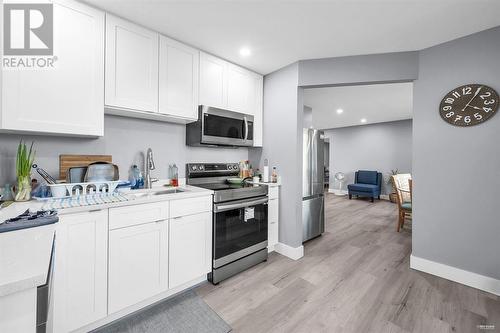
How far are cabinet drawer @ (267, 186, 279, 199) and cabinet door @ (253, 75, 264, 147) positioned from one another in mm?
672

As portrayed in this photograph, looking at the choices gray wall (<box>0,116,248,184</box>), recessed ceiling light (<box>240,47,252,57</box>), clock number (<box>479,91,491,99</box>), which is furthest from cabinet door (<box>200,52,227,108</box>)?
clock number (<box>479,91,491,99</box>)

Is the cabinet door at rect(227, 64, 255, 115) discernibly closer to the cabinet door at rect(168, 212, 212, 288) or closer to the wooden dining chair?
the cabinet door at rect(168, 212, 212, 288)

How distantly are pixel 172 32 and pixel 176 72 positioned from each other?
36 cm

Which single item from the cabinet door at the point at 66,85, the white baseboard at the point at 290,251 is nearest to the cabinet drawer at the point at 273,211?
the white baseboard at the point at 290,251

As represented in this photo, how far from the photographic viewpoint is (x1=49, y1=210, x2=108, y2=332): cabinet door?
4.42ft

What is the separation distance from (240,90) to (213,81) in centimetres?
42

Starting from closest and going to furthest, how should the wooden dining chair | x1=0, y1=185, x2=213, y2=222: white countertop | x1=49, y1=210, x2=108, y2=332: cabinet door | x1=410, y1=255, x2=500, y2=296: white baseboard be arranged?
1. x1=0, y1=185, x2=213, y2=222: white countertop
2. x1=49, y1=210, x2=108, y2=332: cabinet door
3. x1=410, y1=255, x2=500, y2=296: white baseboard
4. the wooden dining chair

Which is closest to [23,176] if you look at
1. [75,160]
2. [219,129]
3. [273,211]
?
[75,160]

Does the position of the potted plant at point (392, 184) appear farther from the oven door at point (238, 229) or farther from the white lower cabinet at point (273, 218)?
the oven door at point (238, 229)

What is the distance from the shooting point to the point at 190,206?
6.46 feet

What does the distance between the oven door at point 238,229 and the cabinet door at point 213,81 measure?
1.23 meters

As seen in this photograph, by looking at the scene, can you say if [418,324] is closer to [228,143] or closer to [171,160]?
[228,143]

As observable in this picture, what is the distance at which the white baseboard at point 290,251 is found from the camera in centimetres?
268

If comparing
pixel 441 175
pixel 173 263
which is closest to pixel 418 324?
pixel 441 175
